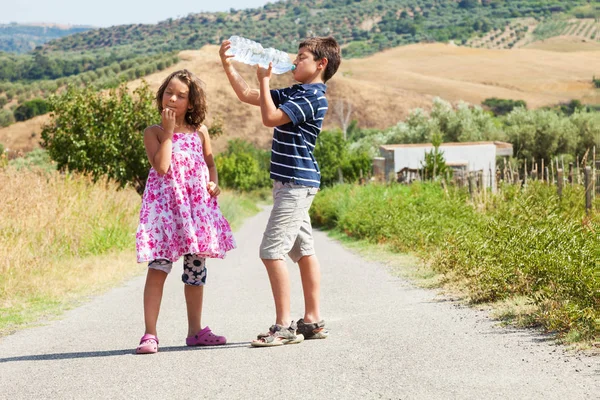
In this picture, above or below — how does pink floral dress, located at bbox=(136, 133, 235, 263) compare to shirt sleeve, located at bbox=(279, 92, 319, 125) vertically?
below

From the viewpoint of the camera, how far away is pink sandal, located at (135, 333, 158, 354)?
Result: 5.70 metres

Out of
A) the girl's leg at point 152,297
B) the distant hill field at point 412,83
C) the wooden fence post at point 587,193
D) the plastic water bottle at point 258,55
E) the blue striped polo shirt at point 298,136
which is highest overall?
the plastic water bottle at point 258,55

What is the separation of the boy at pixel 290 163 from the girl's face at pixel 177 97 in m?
0.34

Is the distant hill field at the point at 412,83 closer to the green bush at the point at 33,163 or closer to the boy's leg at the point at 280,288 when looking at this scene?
the green bush at the point at 33,163

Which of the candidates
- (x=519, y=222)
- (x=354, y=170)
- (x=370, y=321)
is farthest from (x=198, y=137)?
(x=354, y=170)

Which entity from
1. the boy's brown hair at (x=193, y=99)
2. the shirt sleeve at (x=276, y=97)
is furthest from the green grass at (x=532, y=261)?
the boy's brown hair at (x=193, y=99)

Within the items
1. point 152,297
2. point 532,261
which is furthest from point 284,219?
point 532,261

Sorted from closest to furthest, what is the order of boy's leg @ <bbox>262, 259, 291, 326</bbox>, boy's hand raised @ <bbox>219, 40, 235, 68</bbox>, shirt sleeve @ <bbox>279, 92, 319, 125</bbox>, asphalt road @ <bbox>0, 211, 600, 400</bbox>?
1. asphalt road @ <bbox>0, 211, 600, 400</bbox>
2. shirt sleeve @ <bbox>279, 92, 319, 125</bbox>
3. boy's leg @ <bbox>262, 259, 291, 326</bbox>
4. boy's hand raised @ <bbox>219, 40, 235, 68</bbox>

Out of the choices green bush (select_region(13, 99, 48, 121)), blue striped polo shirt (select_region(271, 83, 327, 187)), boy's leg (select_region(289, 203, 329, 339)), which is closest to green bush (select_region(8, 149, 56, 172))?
boy's leg (select_region(289, 203, 329, 339))

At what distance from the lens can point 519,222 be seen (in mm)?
9203

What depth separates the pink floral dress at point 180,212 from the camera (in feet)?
19.2

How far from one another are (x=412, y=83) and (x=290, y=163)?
476ft

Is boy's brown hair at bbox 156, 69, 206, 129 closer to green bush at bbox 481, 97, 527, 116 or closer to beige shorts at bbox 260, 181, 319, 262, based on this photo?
beige shorts at bbox 260, 181, 319, 262

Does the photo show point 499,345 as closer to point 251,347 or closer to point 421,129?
point 251,347
